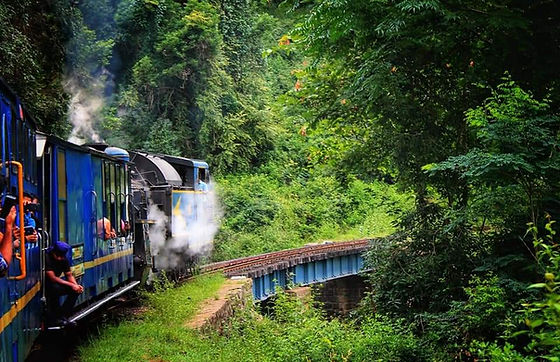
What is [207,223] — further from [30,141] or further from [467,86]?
[30,141]

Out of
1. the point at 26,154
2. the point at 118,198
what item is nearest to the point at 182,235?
the point at 118,198

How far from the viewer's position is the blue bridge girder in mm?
22497

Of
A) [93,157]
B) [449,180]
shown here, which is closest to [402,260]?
[449,180]

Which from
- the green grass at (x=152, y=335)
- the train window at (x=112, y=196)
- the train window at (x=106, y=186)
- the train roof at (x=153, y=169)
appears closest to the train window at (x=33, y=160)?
the green grass at (x=152, y=335)

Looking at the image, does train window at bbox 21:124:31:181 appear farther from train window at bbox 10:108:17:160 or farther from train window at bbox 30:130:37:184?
train window at bbox 10:108:17:160

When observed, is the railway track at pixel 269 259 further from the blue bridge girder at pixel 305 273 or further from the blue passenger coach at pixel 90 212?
the blue passenger coach at pixel 90 212

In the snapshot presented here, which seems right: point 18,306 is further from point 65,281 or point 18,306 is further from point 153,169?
point 153,169

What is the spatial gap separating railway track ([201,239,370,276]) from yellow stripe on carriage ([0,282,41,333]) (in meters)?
13.8

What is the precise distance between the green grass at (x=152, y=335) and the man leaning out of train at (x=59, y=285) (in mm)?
1243

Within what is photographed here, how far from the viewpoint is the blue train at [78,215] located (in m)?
5.39

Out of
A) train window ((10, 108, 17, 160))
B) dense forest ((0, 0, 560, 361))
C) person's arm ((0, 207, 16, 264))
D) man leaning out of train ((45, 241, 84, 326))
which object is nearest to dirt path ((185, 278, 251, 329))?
dense forest ((0, 0, 560, 361))

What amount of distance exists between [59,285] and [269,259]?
58.8ft

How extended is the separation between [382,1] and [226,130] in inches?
1012

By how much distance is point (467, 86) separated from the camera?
10.9m
